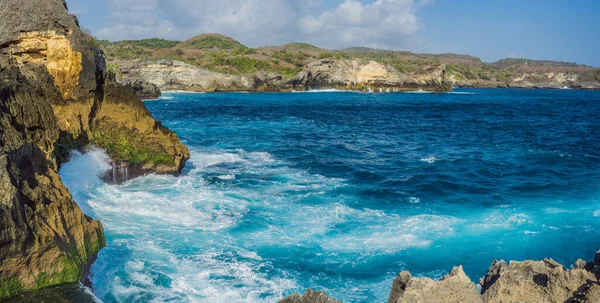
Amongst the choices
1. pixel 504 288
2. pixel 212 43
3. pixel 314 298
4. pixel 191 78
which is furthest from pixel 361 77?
pixel 314 298

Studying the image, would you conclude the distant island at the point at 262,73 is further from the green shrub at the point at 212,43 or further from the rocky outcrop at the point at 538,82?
the green shrub at the point at 212,43

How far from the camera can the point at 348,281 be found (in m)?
10.9

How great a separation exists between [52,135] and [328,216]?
8.81 meters

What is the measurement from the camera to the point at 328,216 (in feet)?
50.6

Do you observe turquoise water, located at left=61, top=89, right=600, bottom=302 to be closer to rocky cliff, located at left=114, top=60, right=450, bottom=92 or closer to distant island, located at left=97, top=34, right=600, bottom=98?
distant island, located at left=97, top=34, right=600, bottom=98

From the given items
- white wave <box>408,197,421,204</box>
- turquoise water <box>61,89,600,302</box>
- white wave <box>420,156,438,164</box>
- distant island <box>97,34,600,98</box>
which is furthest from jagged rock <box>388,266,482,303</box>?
distant island <box>97,34,600,98</box>

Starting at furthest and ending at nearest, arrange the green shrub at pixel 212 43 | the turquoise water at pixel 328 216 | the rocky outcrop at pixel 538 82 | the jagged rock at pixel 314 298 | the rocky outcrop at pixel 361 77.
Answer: the green shrub at pixel 212 43, the rocky outcrop at pixel 538 82, the rocky outcrop at pixel 361 77, the turquoise water at pixel 328 216, the jagged rock at pixel 314 298

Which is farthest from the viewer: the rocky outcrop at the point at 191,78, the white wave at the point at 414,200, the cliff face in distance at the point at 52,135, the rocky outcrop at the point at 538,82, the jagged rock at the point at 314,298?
the rocky outcrop at the point at 538,82

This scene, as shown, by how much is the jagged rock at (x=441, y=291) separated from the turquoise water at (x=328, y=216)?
4.40 metres

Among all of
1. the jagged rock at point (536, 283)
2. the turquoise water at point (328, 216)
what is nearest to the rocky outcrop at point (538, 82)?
the turquoise water at point (328, 216)

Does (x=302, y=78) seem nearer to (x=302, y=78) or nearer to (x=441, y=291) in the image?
(x=302, y=78)

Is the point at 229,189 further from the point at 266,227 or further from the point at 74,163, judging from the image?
the point at 74,163

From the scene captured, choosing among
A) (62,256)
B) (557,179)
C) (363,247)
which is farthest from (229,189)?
(557,179)

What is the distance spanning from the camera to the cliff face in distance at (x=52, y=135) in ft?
25.9
